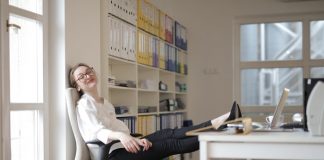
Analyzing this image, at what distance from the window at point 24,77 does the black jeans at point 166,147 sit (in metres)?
0.59

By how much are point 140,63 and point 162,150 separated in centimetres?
166

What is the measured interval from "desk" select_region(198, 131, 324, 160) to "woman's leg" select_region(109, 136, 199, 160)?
22.1 inches

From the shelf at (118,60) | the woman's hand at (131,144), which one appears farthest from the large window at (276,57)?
the woman's hand at (131,144)

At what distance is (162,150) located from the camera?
2.71 meters

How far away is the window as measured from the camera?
2.54 m

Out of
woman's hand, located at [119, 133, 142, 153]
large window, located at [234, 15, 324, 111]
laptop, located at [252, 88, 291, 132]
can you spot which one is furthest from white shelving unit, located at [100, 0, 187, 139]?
laptop, located at [252, 88, 291, 132]

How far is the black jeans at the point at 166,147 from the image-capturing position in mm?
2635

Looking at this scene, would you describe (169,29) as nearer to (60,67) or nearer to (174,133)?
(60,67)

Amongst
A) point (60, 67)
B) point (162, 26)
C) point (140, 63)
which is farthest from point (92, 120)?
point (162, 26)

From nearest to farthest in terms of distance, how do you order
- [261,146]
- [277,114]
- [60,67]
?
[261,146] < [277,114] < [60,67]

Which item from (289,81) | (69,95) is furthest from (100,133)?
(289,81)

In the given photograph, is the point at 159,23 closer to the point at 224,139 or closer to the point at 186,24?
the point at 186,24

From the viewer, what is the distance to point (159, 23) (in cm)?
485

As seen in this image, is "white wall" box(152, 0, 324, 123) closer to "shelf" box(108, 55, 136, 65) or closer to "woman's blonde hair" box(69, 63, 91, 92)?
"shelf" box(108, 55, 136, 65)
